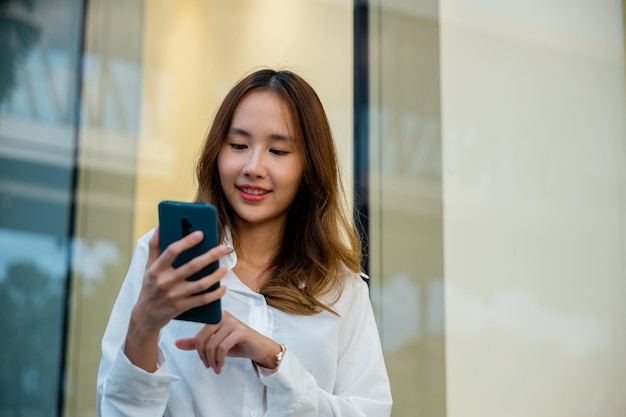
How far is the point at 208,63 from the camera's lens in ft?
11.9

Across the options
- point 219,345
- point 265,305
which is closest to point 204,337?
point 219,345

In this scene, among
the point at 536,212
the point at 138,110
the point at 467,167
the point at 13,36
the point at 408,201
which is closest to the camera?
the point at 536,212

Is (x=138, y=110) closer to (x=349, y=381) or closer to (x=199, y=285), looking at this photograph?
(x=349, y=381)

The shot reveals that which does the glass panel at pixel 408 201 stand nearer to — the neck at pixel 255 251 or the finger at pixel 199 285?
the neck at pixel 255 251

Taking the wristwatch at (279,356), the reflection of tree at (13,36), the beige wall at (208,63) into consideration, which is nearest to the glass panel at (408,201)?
the beige wall at (208,63)

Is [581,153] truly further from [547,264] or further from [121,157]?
[121,157]

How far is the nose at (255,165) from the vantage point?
5.41 ft

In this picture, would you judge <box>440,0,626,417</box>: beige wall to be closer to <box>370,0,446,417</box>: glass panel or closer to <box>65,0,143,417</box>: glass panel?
<box>370,0,446,417</box>: glass panel

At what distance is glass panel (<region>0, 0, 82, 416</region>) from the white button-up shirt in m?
2.62

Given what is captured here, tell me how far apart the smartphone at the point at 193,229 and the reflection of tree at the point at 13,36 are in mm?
3340

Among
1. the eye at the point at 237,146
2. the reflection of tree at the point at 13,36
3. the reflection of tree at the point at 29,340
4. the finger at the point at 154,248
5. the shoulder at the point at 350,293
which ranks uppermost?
the reflection of tree at the point at 13,36

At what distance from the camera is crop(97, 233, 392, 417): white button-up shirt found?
4.76ft

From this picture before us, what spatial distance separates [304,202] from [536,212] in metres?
1.15

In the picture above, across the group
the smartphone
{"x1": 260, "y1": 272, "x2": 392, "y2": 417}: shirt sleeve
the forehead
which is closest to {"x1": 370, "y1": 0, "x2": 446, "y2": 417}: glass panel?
{"x1": 260, "y1": 272, "x2": 392, "y2": 417}: shirt sleeve
